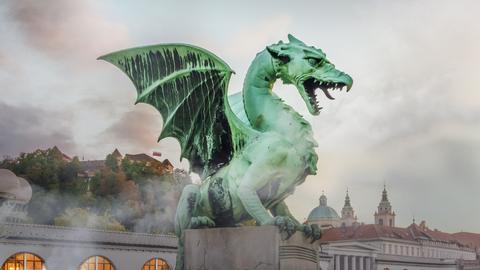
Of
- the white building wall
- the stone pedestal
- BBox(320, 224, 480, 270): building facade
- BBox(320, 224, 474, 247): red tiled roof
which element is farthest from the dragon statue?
BBox(320, 224, 474, 247): red tiled roof

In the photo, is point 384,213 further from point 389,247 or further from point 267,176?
point 267,176

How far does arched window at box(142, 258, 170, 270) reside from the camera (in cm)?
3362

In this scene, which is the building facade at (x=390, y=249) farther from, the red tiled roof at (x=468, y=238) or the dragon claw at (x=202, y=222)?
the dragon claw at (x=202, y=222)

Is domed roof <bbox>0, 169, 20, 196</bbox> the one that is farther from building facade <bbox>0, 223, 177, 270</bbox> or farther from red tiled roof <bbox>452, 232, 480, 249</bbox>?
red tiled roof <bbox>452, 232, 480, 249</bbox>

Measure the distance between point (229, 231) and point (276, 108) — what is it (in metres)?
1.59

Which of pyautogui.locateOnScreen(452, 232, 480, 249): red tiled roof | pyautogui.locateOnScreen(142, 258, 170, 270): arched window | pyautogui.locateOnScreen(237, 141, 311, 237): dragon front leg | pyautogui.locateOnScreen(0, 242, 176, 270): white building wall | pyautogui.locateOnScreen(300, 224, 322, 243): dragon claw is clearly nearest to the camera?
pyautogui.locateOnScreen(300, 224, 322, 243): dragon claw

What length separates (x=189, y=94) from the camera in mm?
9414

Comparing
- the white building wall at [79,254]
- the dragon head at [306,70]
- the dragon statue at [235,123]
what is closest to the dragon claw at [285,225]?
the dragon statue at [235,123]

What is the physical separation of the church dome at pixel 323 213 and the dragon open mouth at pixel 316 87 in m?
92.9

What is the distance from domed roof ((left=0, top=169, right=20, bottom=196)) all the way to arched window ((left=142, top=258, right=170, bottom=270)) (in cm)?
767

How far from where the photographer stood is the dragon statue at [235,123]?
8133 millimetres

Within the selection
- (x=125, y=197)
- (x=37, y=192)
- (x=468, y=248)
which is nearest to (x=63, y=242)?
(x=37, y=192)

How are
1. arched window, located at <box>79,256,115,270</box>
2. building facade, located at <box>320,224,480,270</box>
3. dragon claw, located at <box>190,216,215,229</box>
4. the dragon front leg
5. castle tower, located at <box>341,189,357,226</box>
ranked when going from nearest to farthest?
1. the dragon front leg
2. dragon claw, located at <box>190,216,215,229</box>
3. arched window, located at <box>79,256,115,270</box>
4. building facade, located at <box>320,224,480,270</box>
5. castle tower, located at <box>341,189,357,226</box>

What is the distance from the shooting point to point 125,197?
116 feet
